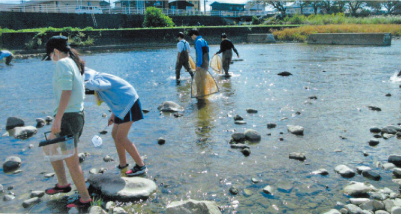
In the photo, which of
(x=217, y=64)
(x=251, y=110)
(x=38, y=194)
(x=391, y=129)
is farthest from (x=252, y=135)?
(x=217, y=64)

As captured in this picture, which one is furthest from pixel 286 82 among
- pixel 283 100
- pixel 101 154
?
pixel 101 154

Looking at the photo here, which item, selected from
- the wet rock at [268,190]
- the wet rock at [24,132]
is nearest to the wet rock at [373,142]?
the wet rock at [268,190]

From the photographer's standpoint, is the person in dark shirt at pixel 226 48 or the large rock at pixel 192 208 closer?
the large rock at pixel 192 208

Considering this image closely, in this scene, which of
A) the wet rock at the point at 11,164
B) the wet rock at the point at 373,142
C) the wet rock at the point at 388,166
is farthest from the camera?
the wet rock at the point at 373,142

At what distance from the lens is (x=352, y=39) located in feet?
114

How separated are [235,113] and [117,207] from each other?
5.12 meters

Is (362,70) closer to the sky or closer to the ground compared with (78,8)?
closer to the ground

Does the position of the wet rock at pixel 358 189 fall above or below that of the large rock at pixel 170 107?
below

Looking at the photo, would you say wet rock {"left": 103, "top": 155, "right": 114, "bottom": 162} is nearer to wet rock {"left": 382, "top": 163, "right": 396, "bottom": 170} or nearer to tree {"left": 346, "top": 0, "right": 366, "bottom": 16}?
wet rock {"left": 382, "top": 163, "right": 396, "bottom": 170}

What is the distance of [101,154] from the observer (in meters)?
6.28

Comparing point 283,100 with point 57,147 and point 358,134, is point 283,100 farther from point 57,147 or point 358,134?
point 57,147

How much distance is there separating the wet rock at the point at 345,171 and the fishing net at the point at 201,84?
576 centimetres

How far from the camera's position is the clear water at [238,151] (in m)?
4.62

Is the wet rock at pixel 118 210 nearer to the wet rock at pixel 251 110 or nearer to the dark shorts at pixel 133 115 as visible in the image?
the dark shorts at pixel 133 115
